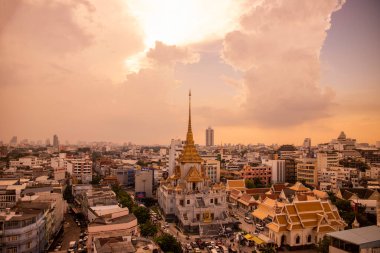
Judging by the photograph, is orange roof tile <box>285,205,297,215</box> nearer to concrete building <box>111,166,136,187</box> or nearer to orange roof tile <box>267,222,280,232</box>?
orange roof tile <box>267,222,280,232</box>

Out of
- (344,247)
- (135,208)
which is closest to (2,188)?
(135,208)

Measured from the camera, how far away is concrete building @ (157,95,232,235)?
76.5ft

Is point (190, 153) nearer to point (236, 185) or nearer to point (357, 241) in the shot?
point (236, 185)

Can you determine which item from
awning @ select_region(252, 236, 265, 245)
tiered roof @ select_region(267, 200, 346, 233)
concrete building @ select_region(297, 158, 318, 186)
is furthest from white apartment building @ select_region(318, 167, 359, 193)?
awning @ select_region(252, 236, 265, 245)

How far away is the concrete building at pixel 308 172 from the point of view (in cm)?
3978

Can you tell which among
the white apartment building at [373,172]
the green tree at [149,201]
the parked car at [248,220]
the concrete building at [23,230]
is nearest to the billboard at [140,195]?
the green tree at [149,201]

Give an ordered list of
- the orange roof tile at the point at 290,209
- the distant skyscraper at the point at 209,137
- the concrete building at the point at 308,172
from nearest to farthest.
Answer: the orange roof tile at the point at 290,209 < the concrete building at the point at 308,172 < the distant skyscraper at the point at 209,137

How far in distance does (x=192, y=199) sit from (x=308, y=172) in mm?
20813

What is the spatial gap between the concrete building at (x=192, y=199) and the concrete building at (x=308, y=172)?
17.3 m

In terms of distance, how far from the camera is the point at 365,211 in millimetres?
25625

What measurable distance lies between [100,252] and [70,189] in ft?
74.8

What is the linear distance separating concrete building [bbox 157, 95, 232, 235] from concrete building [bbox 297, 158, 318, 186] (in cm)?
1734

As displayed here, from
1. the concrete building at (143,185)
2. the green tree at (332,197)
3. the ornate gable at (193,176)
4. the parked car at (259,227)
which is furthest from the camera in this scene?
the concrete building at (143,185)

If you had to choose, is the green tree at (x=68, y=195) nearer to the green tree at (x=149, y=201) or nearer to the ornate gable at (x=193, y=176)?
the green tree at (x=149, y=201)
